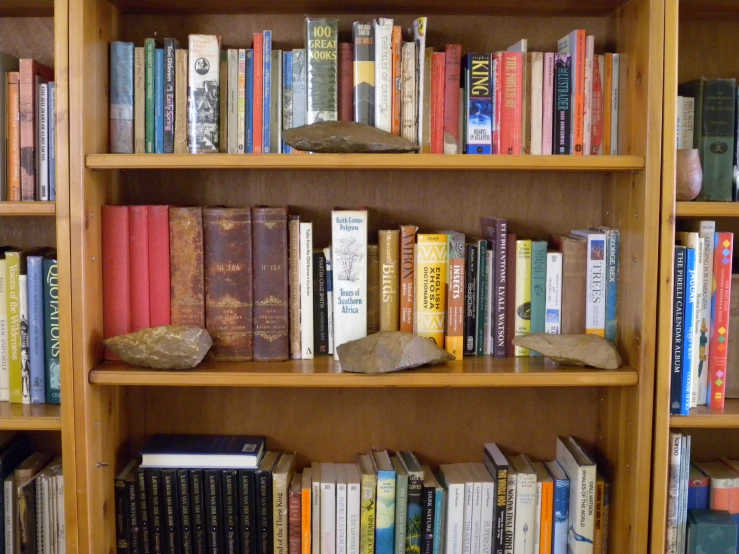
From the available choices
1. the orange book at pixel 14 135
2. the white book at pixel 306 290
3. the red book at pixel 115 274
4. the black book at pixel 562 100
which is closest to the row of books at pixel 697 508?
the black book at pixel 562 100

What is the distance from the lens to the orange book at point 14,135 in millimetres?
1350

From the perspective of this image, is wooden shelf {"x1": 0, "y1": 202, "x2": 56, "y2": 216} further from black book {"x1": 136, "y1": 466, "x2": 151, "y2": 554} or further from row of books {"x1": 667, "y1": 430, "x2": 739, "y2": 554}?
row of books {"x1": 667, "y1": 430, "x2": 739, "y2": 554}

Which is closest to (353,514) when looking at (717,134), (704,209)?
(704,209)

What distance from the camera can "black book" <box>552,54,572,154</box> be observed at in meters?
1.39

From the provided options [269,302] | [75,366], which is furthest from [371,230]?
[75,366]

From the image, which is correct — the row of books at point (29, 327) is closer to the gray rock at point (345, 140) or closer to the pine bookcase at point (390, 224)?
the pine bookcase at point (390, 224)

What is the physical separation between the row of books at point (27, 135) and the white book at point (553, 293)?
34.7 inches

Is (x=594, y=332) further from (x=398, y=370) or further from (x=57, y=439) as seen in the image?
(x=57, y=439)

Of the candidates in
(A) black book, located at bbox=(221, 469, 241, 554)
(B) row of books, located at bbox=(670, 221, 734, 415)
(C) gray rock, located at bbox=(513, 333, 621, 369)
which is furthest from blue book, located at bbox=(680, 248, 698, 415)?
(A) black book, located at bbox=(221, 469, 241, 554)

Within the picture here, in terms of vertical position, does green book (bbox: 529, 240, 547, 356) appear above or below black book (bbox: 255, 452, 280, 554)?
above

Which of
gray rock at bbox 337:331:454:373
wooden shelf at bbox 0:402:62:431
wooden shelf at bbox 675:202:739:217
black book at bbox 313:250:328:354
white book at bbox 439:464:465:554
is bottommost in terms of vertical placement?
white book at bbox 439:464:465:554

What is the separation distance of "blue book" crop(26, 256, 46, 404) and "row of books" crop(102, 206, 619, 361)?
0.36ft

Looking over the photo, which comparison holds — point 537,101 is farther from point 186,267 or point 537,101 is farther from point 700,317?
point 186,267

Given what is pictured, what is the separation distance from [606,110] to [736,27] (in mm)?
365
